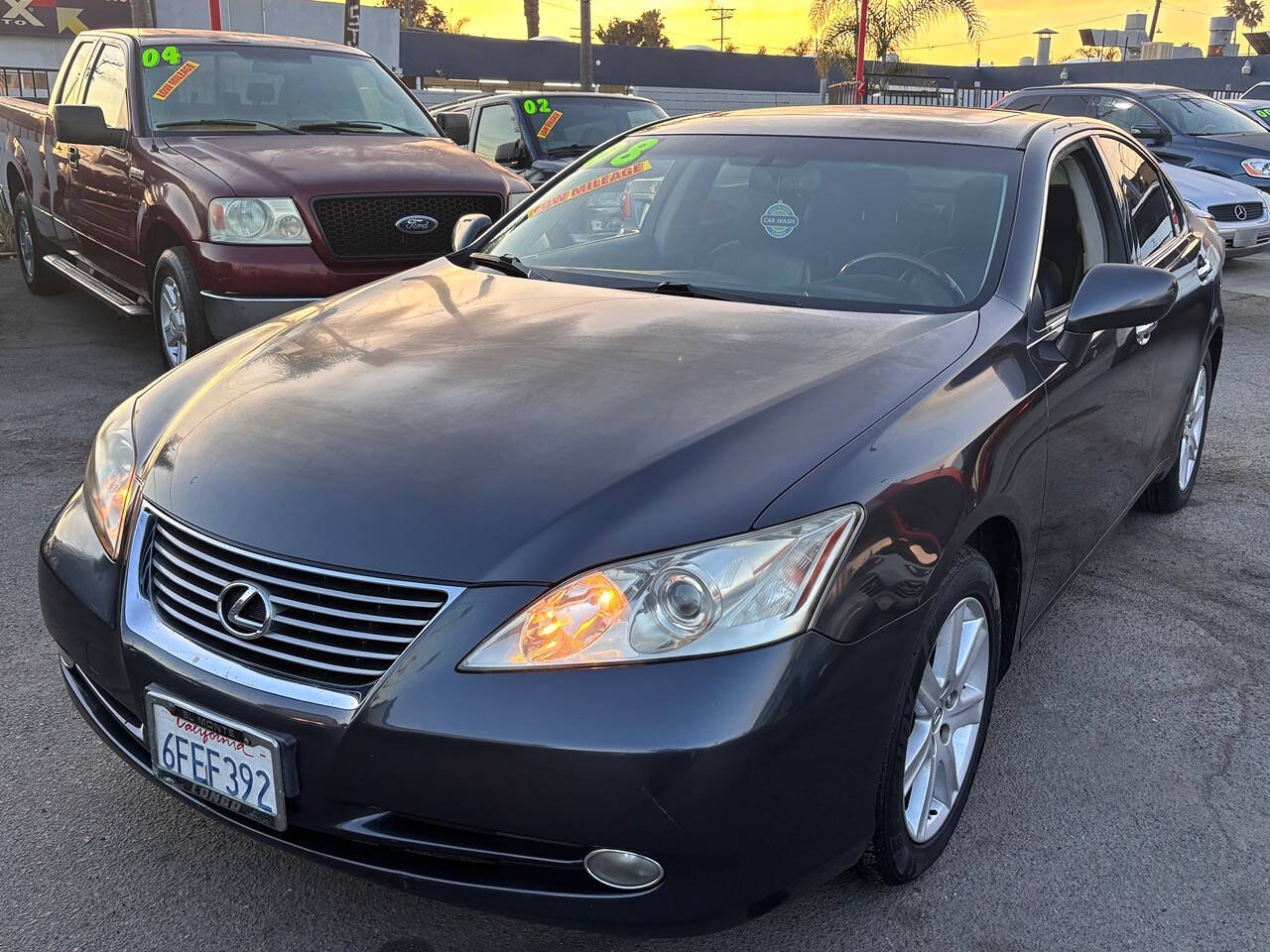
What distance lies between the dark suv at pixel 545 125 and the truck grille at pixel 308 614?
828cm

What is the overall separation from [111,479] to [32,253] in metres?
7.44

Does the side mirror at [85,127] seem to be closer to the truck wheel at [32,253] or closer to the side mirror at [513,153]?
the truck wheel at [32,253]

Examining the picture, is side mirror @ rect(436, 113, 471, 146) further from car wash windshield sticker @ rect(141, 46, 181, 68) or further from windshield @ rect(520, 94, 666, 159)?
windshield @ rect(520, 94, 666, 159)

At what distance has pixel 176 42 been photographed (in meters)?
7.17

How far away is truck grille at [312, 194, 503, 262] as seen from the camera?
6.09 meters

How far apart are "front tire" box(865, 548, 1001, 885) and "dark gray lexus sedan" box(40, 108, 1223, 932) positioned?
0.01 m

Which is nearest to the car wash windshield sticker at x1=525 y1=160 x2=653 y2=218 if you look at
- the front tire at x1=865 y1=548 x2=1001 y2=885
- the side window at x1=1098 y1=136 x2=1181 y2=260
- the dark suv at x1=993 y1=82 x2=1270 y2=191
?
the side window at x1=1098 y1=136 x2=1181 y2=260

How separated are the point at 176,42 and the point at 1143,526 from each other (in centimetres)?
593

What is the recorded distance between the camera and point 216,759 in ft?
7.09

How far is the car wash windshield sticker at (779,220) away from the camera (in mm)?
3394

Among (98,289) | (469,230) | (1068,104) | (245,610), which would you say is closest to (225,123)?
(98,289)

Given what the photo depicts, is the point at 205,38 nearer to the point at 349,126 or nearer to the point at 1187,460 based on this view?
the point at 349,126

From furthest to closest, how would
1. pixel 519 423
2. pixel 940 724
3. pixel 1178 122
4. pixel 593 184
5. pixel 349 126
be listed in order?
1. pixel 1178 122
2. pixel 349 126
3. pixel 593 184
4. pixel 940 724
5. pixel 519 423

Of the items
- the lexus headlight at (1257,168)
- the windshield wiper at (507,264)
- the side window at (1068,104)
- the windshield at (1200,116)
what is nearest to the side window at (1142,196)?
the windshield wiper at (507,264)
